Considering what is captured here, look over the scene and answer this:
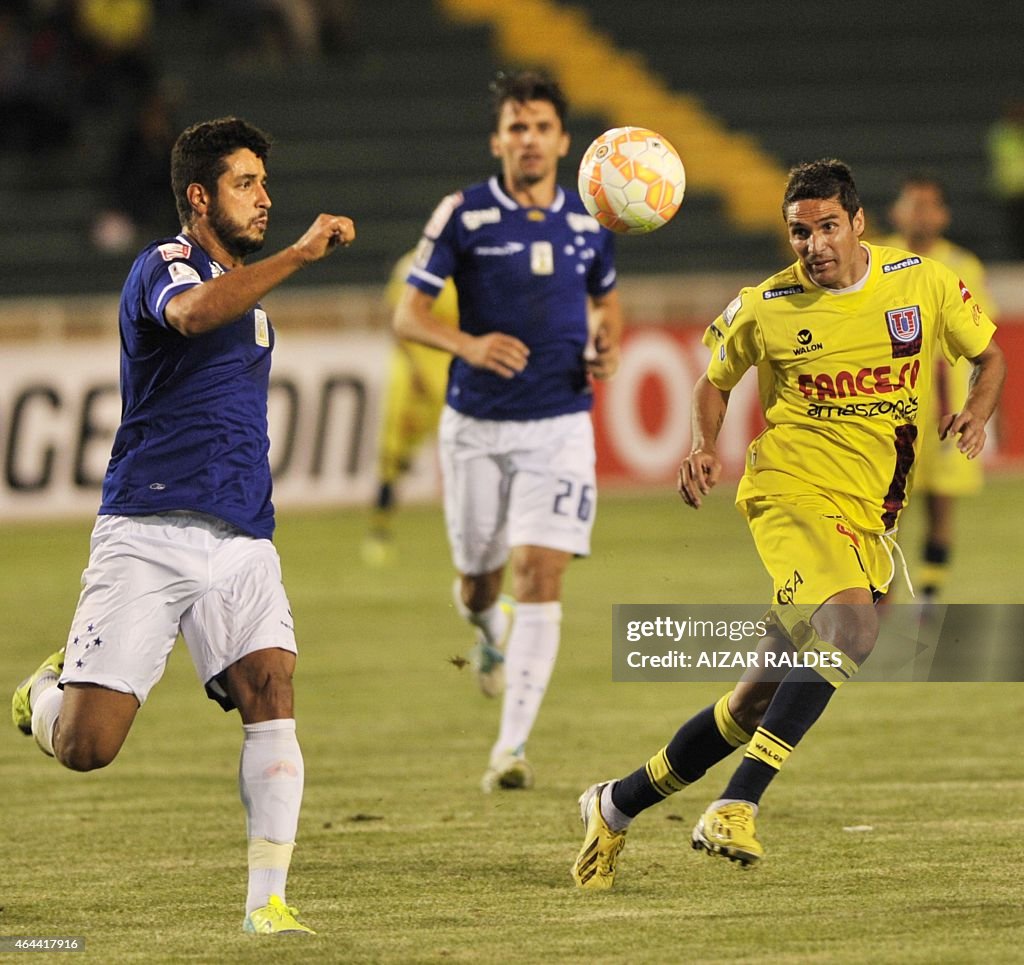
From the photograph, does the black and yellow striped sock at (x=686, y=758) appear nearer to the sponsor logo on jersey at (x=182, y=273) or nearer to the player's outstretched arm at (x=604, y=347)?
the sponsor logo on jersey at (x=182, y=273)

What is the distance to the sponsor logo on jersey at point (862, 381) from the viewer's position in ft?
19.6

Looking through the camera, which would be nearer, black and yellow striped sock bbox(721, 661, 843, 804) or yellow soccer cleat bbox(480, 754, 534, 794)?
black and yellow striped sock bbox(721, 661, 843, 804)

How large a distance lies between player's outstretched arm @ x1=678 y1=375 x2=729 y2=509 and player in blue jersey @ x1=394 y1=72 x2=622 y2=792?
1785mm

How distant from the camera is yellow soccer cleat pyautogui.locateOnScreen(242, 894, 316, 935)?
5.22m

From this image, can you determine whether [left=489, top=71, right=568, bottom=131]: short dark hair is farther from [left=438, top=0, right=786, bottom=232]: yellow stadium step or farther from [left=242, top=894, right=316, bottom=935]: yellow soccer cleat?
[left=438, top=0, right=786, bottom=232]: yellow stadium step

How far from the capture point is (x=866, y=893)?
18.3 ft

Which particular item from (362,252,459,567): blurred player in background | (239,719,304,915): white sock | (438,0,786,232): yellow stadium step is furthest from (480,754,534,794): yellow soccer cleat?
(438,0,786,232): yellow stadium step

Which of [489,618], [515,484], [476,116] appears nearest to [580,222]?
[515,484]

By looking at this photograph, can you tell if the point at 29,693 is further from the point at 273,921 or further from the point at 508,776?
the point at 508,776

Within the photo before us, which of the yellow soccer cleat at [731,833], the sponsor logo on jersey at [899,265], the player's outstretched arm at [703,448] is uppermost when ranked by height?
the sponsor logo on jersey at [899,265]

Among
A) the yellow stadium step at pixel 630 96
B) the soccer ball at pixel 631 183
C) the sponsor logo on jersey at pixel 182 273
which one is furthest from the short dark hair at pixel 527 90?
the yellow stadium step at pixel 630 96

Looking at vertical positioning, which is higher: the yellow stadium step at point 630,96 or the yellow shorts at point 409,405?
the yellow stadium step at point 630,96

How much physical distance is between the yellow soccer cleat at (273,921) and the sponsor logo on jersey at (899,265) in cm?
243

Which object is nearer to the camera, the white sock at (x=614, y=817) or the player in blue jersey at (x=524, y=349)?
the white sock at (x=614, y=817)
